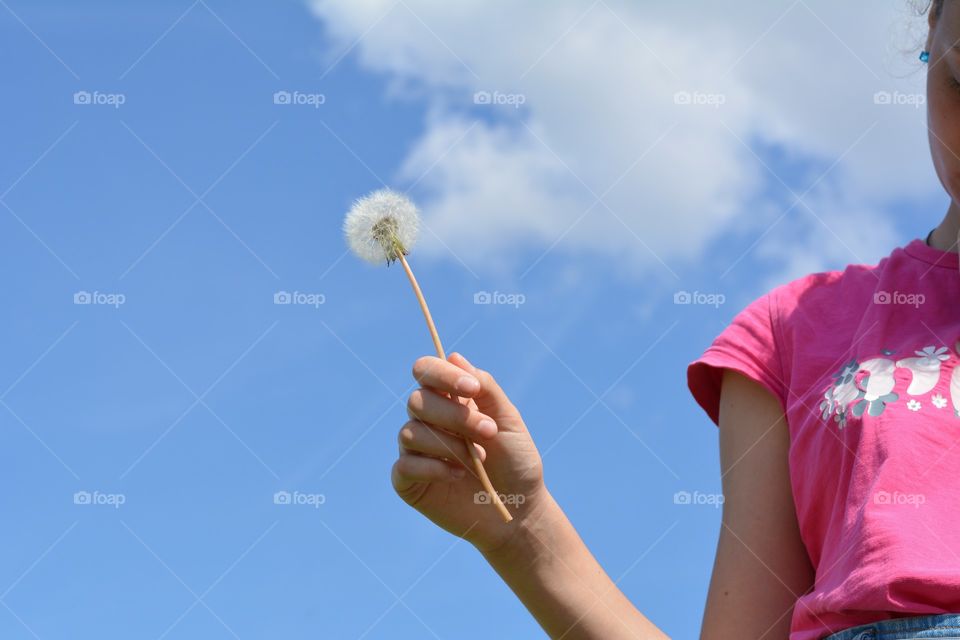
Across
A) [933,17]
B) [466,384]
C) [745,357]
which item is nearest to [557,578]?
[466,384]

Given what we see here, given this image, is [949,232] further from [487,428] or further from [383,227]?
[383,227]

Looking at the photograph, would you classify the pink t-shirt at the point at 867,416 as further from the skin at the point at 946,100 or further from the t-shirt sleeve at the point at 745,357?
the skin at the point at 946,100

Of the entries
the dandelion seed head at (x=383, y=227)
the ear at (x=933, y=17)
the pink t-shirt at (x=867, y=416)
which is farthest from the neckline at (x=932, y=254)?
the dandelion seed head at (x=383, y=227)

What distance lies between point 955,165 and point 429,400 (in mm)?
1050

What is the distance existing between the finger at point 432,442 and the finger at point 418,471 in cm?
2

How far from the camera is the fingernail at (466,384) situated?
1.87m

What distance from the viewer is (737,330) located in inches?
81.9

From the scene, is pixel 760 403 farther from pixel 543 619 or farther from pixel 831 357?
pixel 543 619

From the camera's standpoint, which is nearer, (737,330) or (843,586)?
(843,586)

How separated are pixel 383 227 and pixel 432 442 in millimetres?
611

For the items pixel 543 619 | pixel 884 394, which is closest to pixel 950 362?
pixel 884 394

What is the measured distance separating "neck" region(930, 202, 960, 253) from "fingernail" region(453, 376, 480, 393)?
0.98m

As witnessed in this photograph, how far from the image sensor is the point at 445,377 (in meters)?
1.87

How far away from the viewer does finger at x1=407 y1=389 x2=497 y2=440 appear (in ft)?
6.13
